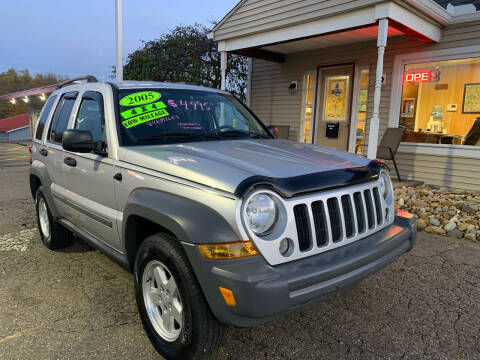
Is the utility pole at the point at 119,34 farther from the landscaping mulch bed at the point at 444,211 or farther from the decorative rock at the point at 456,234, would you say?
the decorative rock at the point at 456,234

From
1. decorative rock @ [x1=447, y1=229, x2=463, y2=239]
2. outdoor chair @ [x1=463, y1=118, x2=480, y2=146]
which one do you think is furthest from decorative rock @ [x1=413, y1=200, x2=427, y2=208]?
outdoor chair @ [x1=463, y1=118, x2=480, y2=146]

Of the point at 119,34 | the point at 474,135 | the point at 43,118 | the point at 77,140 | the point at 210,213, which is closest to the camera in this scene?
the point at 210,213

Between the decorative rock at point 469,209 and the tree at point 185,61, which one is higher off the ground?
the tree at point 185,61

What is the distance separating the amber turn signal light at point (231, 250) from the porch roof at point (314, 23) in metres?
5.95

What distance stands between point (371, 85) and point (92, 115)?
7.12 m

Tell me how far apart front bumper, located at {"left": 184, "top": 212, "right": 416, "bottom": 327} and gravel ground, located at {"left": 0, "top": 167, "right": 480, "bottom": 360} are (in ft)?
2.10

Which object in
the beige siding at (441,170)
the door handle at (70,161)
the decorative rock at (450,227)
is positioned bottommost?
the decorative rock at (450,227)

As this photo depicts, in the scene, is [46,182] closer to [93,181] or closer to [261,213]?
[93,181]

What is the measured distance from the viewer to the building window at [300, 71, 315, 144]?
1002cm

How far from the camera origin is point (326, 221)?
219cm

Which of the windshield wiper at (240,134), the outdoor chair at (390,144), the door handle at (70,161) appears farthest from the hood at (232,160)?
the outdoor chair at (390,144)

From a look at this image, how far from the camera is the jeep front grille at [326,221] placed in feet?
6.54

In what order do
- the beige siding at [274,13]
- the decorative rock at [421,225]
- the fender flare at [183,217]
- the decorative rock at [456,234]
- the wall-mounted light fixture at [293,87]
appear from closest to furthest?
the fender flare at [183,217]
the decorative rock at [456,234]
the decorative rock at [421,225]
the beige siding at [274,13]
the wall-mounted light fixture at [293,87]

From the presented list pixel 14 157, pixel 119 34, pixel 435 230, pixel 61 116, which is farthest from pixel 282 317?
pixel 14 157
